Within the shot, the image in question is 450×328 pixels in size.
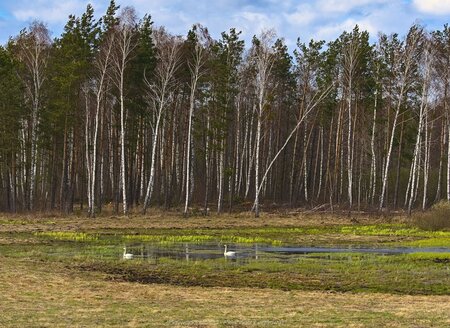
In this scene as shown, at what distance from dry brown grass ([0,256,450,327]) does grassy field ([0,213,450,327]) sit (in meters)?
0.02

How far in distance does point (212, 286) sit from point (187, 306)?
426 centimetres

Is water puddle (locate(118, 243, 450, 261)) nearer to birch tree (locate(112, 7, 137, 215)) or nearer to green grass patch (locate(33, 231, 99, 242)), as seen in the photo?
green grass patch (locate(33, 231, 99, 242))

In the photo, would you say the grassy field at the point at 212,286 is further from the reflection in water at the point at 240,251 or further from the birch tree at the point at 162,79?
the birch tree at the point at 162,79

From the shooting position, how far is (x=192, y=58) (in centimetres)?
5625

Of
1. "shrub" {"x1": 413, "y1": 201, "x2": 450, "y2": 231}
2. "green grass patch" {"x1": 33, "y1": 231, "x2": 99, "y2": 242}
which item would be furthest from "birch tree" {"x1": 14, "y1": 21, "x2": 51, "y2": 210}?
"shrub" {"x1": 413, "y1": 201, "x2": 450, "y2": 231}

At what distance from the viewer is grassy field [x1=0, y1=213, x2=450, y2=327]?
12.8 m

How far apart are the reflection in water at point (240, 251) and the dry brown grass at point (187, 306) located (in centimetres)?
742

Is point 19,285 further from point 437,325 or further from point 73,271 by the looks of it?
point 437,325

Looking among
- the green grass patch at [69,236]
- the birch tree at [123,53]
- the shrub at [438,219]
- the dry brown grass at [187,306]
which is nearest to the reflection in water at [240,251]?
the green grass patch at [69,236]

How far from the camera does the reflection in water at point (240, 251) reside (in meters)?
26.3

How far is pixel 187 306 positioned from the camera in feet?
48.1

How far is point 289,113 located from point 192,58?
20204 millimetres

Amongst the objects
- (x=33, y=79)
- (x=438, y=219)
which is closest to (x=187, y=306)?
(x=438, y=219)

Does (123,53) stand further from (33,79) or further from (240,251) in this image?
(240,251)
